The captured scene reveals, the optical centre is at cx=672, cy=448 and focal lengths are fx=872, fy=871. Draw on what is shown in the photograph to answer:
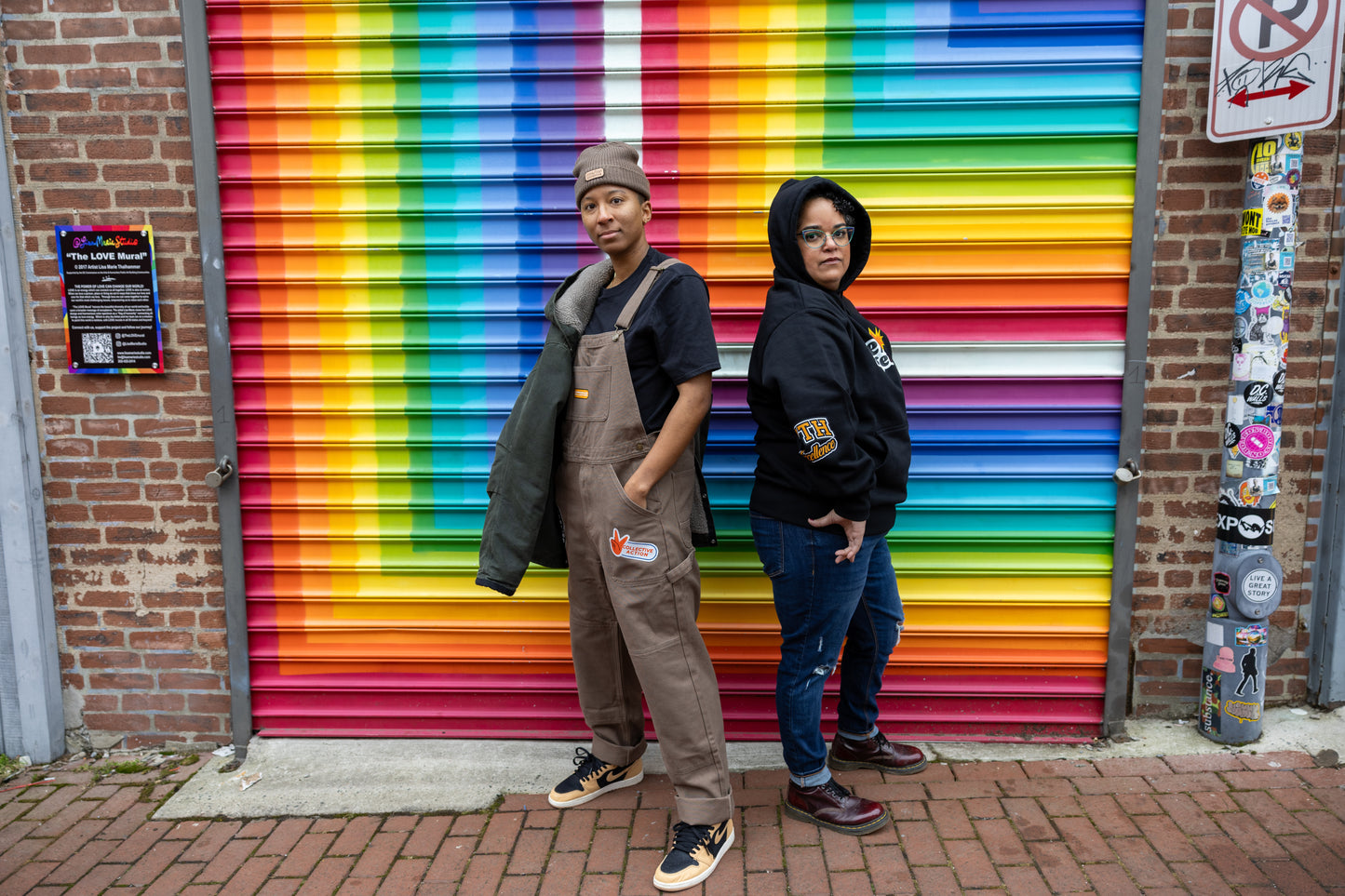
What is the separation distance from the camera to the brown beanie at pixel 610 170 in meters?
2.87

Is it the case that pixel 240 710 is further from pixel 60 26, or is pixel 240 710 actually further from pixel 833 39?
pixel 833 39

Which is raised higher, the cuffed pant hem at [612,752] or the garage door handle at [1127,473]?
the garage door handle at [1127,473]

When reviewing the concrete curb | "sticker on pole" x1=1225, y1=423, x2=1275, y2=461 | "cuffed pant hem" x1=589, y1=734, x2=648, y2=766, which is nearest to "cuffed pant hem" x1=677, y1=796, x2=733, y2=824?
"cuffed pant hem" x1=589, y1=734, x2=648, y2=766

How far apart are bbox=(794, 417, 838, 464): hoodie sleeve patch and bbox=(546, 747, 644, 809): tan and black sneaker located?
5.07 ft

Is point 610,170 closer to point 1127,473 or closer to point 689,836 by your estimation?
point 689,836

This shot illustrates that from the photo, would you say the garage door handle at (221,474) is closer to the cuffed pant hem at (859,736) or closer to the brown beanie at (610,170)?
the brown beanie at (610,170)

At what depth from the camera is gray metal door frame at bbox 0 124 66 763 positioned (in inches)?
144

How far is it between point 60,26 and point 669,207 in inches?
102

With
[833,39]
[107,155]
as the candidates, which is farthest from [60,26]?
[833,39]

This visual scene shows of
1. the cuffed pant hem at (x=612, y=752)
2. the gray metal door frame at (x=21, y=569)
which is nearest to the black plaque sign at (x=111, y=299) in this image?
the gray metal door frame at (x=21, y=569)

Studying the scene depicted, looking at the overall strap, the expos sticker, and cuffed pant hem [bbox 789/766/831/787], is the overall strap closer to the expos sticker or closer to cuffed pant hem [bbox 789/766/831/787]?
cuffed pant hem [bbox 789/766/831/787]

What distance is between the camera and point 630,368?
2898mm

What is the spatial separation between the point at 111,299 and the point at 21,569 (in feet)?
4.02

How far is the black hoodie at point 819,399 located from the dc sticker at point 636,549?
44 centimetres
